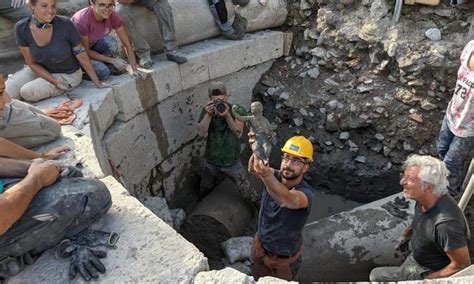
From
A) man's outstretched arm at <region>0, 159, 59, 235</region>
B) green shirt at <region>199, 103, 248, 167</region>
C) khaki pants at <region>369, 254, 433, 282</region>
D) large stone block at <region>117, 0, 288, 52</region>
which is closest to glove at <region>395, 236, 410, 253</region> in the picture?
khaki pants at <region>369, 254, 433, 282</region>

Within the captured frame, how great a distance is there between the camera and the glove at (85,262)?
256cm

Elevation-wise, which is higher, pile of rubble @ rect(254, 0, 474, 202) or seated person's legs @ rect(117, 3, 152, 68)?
seated person's legs @ rect(117, 3, 152, 68)

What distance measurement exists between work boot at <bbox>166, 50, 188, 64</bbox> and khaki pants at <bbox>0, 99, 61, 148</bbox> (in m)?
2.14

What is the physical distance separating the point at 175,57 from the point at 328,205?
311 cm

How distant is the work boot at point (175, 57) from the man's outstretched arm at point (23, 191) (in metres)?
2.99

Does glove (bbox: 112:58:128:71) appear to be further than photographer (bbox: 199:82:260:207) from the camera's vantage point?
No

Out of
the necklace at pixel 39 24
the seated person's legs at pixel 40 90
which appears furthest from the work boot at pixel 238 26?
the necklace at pixel 39 24

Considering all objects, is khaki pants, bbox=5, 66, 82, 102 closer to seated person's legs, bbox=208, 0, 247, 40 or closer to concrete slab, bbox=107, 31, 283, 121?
concrete slab, bbox=107, 31, 283, 121

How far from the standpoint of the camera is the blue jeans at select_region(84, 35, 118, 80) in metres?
4.97

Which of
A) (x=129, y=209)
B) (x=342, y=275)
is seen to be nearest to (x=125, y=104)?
(x=129, y=209)

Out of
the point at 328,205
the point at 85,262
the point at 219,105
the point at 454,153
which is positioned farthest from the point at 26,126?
the point at 328,205

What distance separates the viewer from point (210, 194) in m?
5.61

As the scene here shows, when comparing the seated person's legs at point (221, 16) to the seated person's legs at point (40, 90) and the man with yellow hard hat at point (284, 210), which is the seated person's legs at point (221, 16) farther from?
the man with yellow hard hat at point (284, 210)

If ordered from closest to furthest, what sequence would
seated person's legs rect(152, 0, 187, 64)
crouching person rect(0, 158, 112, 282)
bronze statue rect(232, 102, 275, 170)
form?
crouching person rect(0, 158, 112, 282) < bronze statue rect(232, 102, 275, 170) < seated person's legs rect(152, 0, 187, 64)
